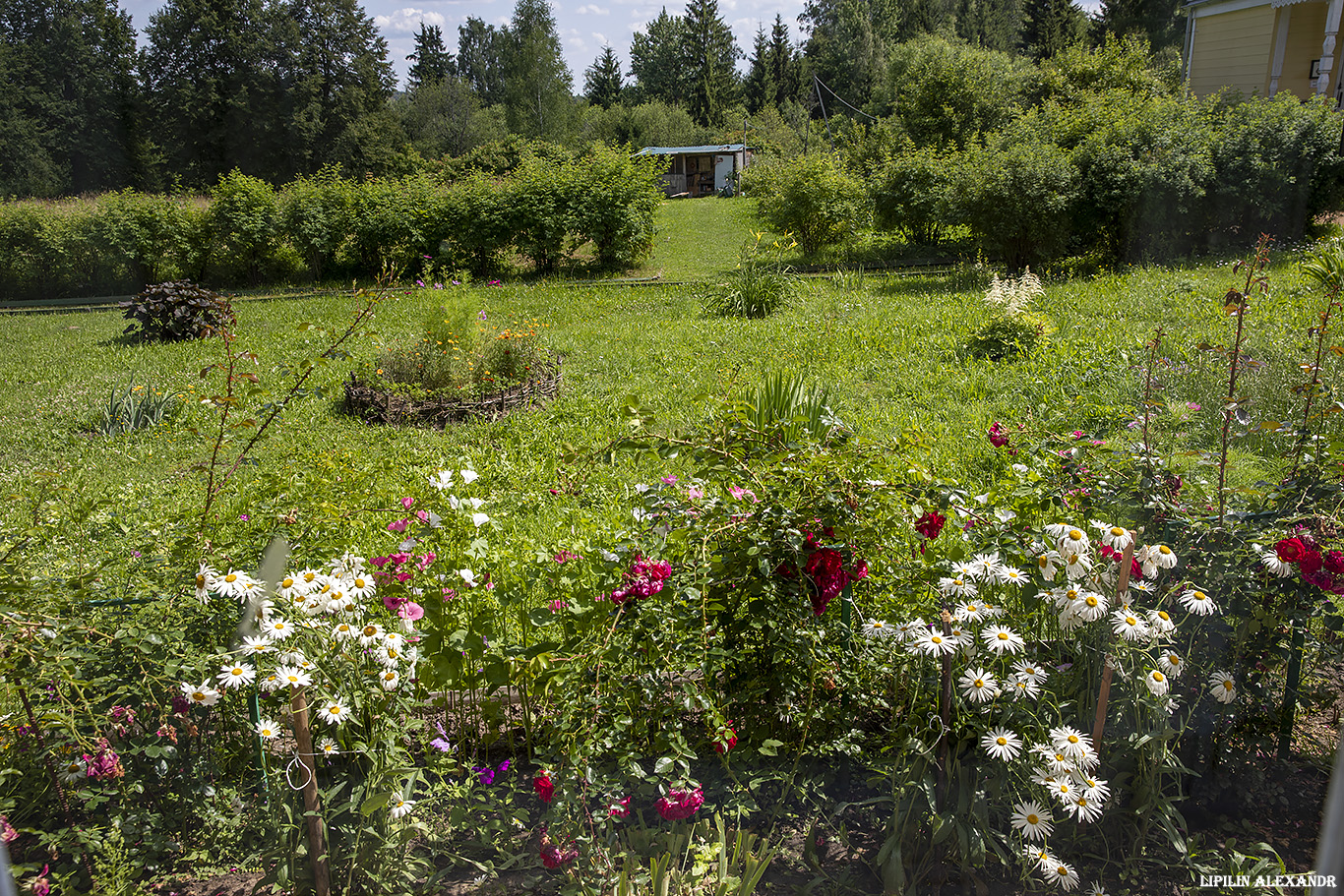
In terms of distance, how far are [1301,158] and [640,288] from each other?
29.1ft

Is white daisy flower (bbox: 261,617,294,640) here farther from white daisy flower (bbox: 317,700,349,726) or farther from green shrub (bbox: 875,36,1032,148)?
green shrub (bbox: 875,36,1032,148)

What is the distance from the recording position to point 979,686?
184 cm

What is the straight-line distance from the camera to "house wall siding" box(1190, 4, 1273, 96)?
52.1 feet

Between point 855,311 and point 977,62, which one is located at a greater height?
point 977,62

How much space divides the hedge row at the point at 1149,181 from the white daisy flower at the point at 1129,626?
9270mm

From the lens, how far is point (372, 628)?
1876 millimetres

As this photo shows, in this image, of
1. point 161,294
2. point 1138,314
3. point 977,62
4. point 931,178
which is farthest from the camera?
point 977,62

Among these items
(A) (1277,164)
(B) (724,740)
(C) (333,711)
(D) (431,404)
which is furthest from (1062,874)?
(A) (1277,164)

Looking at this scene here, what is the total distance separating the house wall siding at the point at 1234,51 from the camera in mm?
15867

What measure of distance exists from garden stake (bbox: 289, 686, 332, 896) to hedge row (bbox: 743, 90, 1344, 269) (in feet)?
33.5

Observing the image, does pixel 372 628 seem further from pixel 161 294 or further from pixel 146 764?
pixel 161 294

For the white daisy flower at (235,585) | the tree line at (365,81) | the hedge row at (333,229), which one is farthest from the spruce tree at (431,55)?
the white daisy flower at (235,585)

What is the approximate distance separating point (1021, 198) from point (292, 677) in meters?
10.4

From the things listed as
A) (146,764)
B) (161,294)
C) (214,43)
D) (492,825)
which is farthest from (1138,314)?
(214,43)
